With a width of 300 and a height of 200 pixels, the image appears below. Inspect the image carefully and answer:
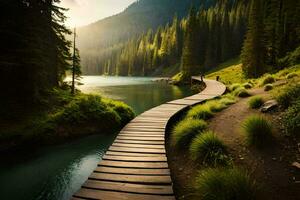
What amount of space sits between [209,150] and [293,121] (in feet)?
8.78

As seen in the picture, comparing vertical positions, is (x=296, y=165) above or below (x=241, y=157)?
above

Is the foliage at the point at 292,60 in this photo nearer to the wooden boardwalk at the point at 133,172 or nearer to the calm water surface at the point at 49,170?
the wooden boardwalk at the point at 133,172

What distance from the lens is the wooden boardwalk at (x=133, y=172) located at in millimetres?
4730

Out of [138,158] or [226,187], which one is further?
[138,158]

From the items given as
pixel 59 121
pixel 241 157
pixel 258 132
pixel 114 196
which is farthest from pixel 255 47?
pixel 114 196

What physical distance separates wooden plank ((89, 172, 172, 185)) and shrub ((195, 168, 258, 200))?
0.89 m

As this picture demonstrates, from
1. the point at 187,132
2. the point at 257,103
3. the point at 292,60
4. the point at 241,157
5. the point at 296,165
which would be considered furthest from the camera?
the point at 292,60

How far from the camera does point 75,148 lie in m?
10.5

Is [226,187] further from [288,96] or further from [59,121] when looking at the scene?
[59,121]

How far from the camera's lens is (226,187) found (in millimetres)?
4289

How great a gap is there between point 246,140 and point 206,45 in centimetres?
7099

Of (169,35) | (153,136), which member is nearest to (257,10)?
(153,136)

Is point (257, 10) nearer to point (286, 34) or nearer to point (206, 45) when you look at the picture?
point (286, 34)

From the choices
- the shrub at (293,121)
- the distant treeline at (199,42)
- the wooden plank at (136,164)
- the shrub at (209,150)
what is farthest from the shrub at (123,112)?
the distant treeline at (199,42)
